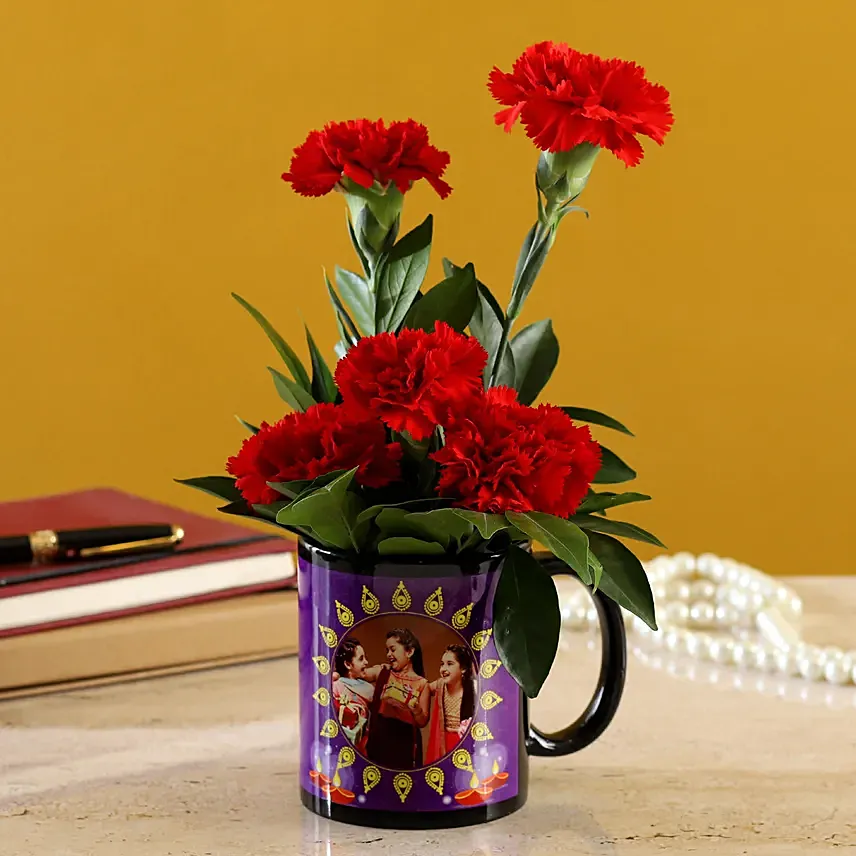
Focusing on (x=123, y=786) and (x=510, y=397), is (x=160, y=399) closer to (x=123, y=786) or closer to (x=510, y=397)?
(x=123, y=786)

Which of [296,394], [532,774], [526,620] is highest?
[296,394]

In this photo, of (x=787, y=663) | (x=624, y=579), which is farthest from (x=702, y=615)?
(x=624, y=579)

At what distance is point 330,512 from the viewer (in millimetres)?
641

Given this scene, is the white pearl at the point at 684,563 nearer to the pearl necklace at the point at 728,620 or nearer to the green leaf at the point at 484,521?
the pearl necklace at the point at 728,620

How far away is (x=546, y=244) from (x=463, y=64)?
5.36 feet

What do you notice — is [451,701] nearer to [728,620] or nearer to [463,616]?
[463,616]

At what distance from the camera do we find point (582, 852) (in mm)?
668

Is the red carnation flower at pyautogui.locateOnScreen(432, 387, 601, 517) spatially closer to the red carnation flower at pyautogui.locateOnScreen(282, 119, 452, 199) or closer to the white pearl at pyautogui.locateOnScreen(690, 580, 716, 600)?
the red carnation flower at pyautogui.locateOnScreen(282, 119, 452, 199)

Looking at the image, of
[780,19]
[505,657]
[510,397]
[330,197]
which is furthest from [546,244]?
[780,19]

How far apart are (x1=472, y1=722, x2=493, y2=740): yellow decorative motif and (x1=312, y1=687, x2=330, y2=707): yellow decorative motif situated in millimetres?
75

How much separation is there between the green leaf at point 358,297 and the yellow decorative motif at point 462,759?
220mm

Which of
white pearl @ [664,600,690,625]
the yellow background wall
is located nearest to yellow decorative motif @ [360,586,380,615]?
white pearl @ [664,600,690,625]

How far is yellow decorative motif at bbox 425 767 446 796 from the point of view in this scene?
68cm

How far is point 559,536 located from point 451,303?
5.6 inches
